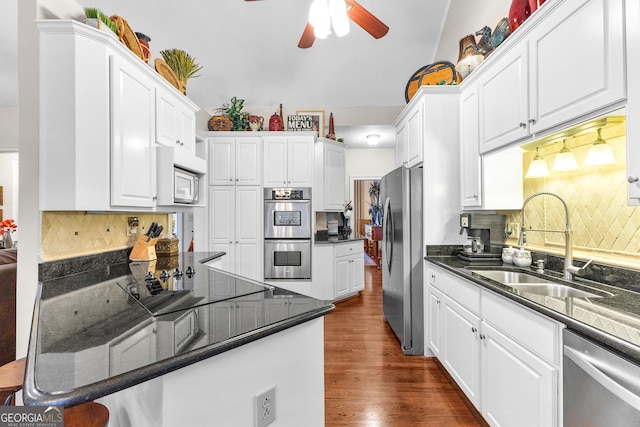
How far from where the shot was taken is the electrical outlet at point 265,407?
937 millimetres

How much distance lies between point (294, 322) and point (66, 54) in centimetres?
170

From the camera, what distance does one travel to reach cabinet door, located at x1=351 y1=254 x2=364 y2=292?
4.57 m

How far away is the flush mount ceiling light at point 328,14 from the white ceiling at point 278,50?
1.91 meters

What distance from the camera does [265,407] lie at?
0.96 meters

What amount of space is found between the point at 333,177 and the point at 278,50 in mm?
1864

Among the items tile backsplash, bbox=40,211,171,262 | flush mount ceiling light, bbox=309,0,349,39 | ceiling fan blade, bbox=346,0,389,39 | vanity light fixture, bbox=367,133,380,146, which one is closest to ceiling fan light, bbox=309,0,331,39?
flush mount ceiling light, bbox=309,0,349,39

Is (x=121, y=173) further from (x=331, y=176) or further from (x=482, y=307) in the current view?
(x=331, y=176)

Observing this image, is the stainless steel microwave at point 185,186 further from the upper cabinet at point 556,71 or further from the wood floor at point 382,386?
the upper cabinet at point 556,71

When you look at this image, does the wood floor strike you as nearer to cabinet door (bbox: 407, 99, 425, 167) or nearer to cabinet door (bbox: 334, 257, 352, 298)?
cabinet door (bbox: 334, 257, 352, 298)

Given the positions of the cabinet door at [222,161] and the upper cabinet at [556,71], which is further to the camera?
the cabinet door at [222,161]

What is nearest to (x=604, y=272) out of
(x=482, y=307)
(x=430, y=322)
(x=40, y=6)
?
(x=482, y=307)

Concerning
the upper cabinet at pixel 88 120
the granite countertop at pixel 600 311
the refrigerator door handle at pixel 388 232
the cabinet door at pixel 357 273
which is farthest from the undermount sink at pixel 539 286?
the cabinet door at pixel 357 273

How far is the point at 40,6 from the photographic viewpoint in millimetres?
1524

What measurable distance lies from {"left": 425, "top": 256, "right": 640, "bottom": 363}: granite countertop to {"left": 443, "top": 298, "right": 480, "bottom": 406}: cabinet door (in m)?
0.34
